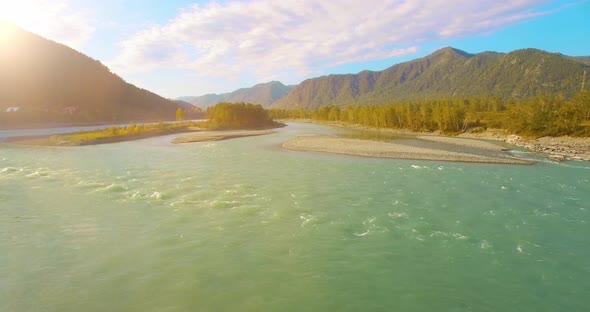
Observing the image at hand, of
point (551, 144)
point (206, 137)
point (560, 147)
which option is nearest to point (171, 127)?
point (206, 137)

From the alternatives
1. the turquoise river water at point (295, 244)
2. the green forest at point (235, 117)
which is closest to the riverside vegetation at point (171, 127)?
the green forest at point (235, 117)

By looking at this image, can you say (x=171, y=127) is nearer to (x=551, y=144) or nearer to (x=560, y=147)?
(x=551, y=144)

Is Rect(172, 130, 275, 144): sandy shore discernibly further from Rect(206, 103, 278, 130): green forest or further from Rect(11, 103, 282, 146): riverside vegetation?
Rect(206, 103, 278, 130): green forest

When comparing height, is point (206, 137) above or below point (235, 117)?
below

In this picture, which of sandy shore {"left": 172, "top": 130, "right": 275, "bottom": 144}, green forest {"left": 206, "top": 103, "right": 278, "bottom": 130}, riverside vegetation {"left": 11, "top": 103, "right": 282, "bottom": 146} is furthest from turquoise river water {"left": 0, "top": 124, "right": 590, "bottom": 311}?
green forest {"left": 206, "top": 103, "right": 278, "bottom": 130}

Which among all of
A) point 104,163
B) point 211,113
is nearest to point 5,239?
point 104,163

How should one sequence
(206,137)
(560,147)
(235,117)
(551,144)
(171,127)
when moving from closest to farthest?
(560,147), (551,144), (206,137), (171,127), (235,117)
